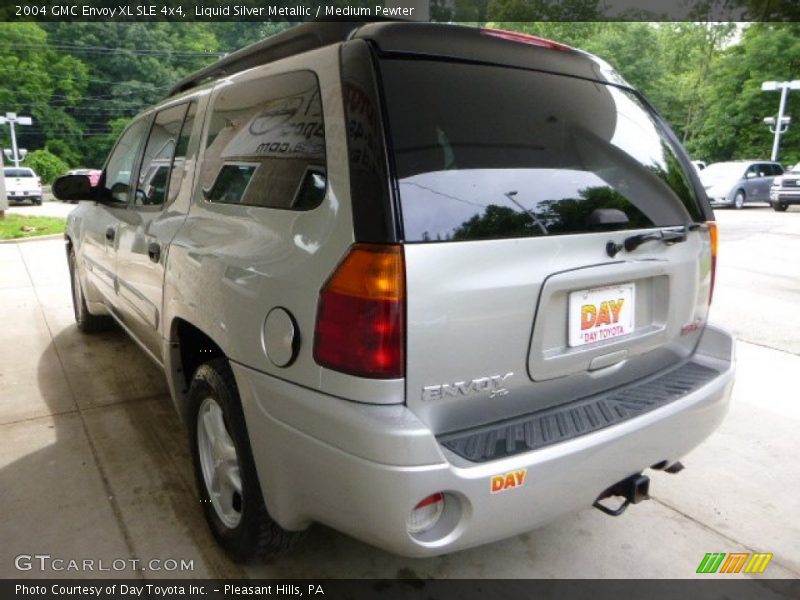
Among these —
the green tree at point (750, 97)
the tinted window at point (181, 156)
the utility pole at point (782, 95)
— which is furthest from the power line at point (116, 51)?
the tinted window at point (181, 156)

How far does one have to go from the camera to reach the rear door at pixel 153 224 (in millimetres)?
2643

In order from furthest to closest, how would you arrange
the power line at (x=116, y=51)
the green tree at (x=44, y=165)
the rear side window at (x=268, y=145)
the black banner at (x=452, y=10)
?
the power line at (x=116, y=51) → the green tree at (x=44, y=165) → the black banner at (x=452, y=10) → the rear side window at (x=268, y=145)

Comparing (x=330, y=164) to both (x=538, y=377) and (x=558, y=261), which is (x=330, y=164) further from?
(x=538, y=377)

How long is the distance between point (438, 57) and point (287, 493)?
1400mm

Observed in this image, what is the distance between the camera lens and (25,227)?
45.3 feet

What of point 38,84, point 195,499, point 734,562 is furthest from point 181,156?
point 38,84

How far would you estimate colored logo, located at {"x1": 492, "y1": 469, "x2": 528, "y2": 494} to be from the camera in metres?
1.58

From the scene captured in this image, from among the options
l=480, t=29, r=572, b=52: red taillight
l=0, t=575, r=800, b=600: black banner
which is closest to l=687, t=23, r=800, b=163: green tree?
l=480, t=29, r=572, b=52: red taillight

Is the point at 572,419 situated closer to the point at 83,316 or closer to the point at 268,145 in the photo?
the point at 268,145

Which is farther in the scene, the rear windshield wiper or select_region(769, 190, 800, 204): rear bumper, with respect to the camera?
select_region(769, 190, 800, 204): rear bumper

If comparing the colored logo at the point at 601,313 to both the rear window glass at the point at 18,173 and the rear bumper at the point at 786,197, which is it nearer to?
the rear bumper at the point at 786,197

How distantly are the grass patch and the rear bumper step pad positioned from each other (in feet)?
42.3

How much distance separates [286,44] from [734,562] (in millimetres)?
2623

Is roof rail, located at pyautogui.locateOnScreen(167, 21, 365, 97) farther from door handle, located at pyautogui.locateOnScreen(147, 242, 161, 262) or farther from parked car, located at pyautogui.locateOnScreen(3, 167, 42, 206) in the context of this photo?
parked car, located at pyautogui.locateOnScreen(3, 167, 42, 206)
